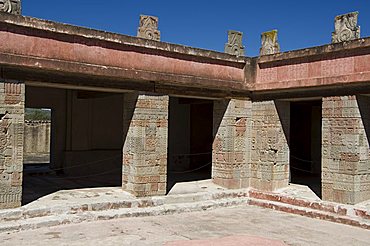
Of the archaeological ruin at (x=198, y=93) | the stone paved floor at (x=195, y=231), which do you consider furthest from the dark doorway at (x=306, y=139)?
the stone paved floor at (x=195, y=231)

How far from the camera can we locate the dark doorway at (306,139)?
13969 millimetres

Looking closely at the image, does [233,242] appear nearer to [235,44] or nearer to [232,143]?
[232,143]

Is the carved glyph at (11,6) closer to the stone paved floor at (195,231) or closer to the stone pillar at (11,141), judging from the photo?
the stone pillar at (11,141)

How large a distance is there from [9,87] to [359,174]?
685 centimetres

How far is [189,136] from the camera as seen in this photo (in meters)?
14.6

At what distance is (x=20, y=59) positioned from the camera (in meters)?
7.09

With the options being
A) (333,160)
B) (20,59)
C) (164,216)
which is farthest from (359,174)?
(20,59)

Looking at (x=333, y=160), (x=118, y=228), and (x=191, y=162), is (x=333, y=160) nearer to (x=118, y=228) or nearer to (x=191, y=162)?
(x=118, y=228)

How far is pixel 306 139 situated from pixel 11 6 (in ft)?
35.4

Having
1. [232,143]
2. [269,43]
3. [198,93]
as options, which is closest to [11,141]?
[198,93]

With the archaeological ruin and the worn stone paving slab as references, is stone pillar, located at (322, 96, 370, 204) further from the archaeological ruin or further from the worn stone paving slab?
the worn stone paving slab

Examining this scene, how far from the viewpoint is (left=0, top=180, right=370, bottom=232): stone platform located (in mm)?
7160

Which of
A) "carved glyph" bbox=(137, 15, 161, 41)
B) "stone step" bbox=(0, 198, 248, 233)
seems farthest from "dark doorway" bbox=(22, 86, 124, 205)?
"carved glyph" bbox=(137, 15, 161, 41)

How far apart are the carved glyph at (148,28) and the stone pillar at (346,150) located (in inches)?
156
